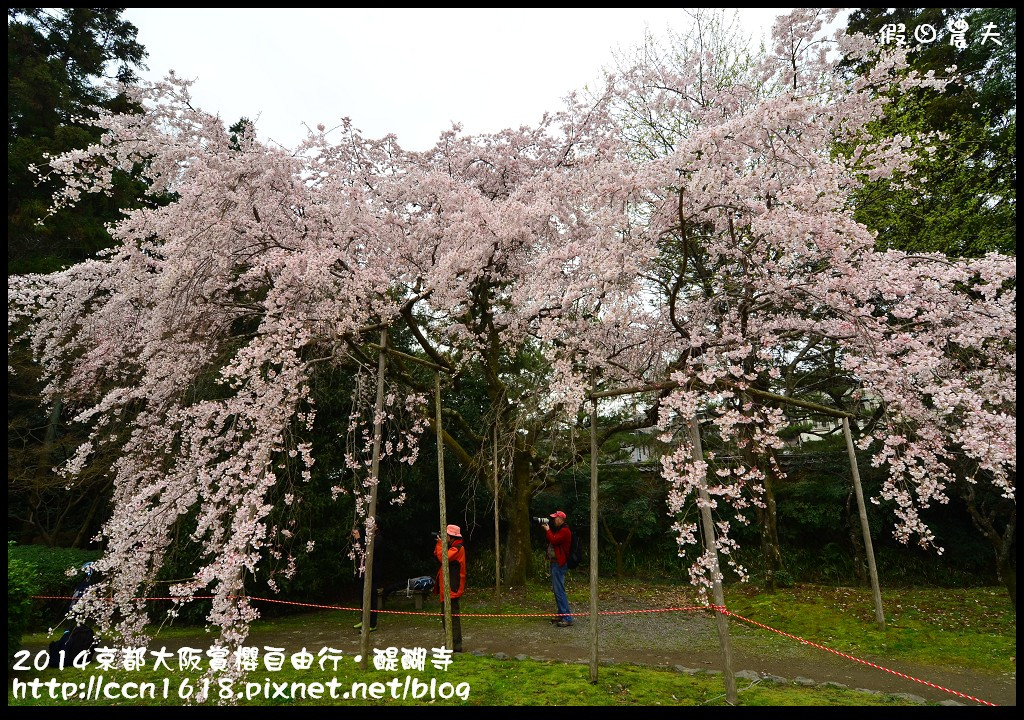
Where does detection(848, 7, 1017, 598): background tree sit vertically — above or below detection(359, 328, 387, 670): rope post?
above

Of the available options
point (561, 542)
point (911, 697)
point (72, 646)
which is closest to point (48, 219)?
point (72, 646)

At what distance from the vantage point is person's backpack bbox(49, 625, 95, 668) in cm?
555

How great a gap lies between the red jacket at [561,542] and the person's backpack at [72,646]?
5351 millimetres

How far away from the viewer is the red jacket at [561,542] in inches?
268

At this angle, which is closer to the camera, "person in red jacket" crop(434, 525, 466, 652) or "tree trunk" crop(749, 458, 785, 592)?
"person in red jacket" crop(434, 525, 466, 652)

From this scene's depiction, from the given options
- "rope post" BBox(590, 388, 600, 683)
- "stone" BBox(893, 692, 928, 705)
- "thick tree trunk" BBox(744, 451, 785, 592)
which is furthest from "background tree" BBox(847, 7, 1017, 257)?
"rope post" BBox(590, 388, 600, 683)

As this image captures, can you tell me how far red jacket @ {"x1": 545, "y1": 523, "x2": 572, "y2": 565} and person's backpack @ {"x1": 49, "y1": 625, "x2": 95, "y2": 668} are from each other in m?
5.35

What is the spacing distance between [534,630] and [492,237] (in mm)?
5239

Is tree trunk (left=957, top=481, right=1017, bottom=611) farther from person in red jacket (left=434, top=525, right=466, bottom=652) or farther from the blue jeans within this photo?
person in red jacket (left=434, top=525, right=466, bottom=652)

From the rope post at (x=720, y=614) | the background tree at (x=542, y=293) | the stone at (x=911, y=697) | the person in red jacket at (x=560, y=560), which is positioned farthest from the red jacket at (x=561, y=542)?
the stone at (x=911, y=697)

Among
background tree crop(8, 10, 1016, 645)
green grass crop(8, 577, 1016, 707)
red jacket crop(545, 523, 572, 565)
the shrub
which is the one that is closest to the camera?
green grass crop(8, 577, 1016, 707)

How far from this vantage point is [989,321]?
4379mm
